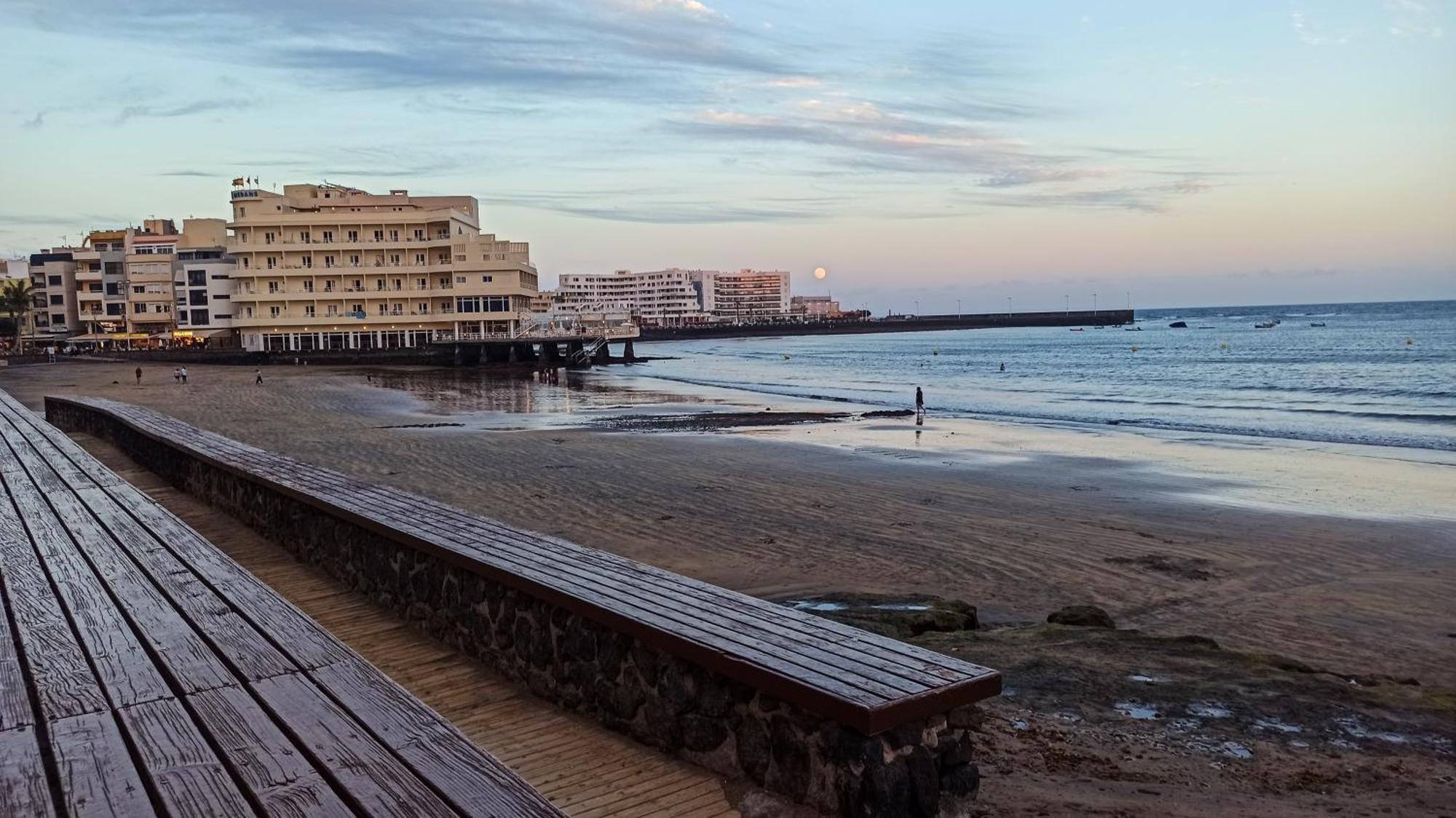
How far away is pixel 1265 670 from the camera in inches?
295

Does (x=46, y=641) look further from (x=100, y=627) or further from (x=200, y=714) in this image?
(x=200, y=714)

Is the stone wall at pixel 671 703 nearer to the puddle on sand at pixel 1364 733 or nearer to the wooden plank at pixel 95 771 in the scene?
the wooden plank at pixel 95 771

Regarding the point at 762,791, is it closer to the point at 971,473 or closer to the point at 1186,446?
the point at 971,473

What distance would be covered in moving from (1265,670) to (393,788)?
265 inches

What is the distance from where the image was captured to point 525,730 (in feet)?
17.3

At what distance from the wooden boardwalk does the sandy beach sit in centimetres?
222

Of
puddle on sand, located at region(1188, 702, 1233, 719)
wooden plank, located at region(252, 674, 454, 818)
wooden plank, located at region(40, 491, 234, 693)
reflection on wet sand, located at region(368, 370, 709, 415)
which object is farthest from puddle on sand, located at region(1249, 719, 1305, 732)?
reflection on wet sand, located at region(368, 370, 709, 415)

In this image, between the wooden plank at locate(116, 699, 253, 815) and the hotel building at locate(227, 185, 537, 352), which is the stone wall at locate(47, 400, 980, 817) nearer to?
the wooden plank at locate(116, 699, 253, 815)

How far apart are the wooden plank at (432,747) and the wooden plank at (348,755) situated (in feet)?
0.16

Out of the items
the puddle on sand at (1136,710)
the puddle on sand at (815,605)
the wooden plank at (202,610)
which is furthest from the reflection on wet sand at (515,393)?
the puddle on sand at (1136,710)

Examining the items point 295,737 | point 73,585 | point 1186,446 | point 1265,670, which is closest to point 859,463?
point 1186,446

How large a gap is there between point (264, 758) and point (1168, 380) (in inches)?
2264

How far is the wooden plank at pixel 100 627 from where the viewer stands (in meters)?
3.80

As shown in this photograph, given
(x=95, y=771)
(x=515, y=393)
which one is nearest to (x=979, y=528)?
(x=95, y=771)
